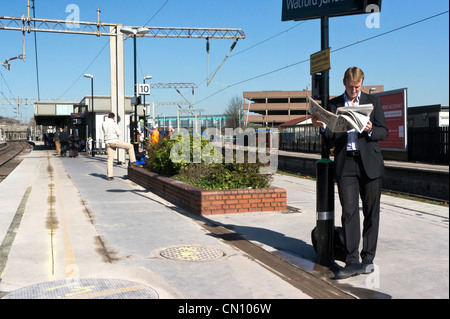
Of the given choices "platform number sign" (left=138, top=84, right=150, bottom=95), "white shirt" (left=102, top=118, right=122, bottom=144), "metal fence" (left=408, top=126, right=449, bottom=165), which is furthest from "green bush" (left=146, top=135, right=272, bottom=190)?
"metal fence" (left=408, top=126, right=449, bottom=165)

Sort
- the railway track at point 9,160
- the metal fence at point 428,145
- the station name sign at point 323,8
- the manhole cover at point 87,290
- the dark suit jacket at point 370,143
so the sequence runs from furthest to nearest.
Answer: the railway track at point 9,160
the metal fence at point 428,145
the station name sign at point 323,8
the dark suit jacket at point 370,143
the manhole cover at point 87,290

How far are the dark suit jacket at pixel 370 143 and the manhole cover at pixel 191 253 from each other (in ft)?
6.06

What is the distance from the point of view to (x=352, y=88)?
15.1 feet

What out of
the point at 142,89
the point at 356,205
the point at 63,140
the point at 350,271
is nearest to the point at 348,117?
the point at 356,205

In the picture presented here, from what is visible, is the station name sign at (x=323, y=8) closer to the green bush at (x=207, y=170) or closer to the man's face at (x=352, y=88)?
the man's face at (x=352, y=88)

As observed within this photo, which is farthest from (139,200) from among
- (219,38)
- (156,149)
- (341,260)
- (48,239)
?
(219,38)

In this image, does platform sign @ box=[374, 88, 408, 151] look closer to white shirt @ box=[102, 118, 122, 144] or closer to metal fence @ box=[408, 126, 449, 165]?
metal fence @ box=[408, 126, 449, 165]

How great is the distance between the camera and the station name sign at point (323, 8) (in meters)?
4.99

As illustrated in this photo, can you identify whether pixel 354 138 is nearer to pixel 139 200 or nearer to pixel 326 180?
pixel 326 180

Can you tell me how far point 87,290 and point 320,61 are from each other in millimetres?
3301

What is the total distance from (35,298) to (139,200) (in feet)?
20.3

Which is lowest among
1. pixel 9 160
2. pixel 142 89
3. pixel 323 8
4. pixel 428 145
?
pixel 9 160

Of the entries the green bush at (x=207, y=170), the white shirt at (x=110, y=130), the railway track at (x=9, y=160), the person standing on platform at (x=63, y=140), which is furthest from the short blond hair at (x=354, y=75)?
the person standing on platform at (x=63, y=140)

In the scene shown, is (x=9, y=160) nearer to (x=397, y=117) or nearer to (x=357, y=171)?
(x=397, y=117)
